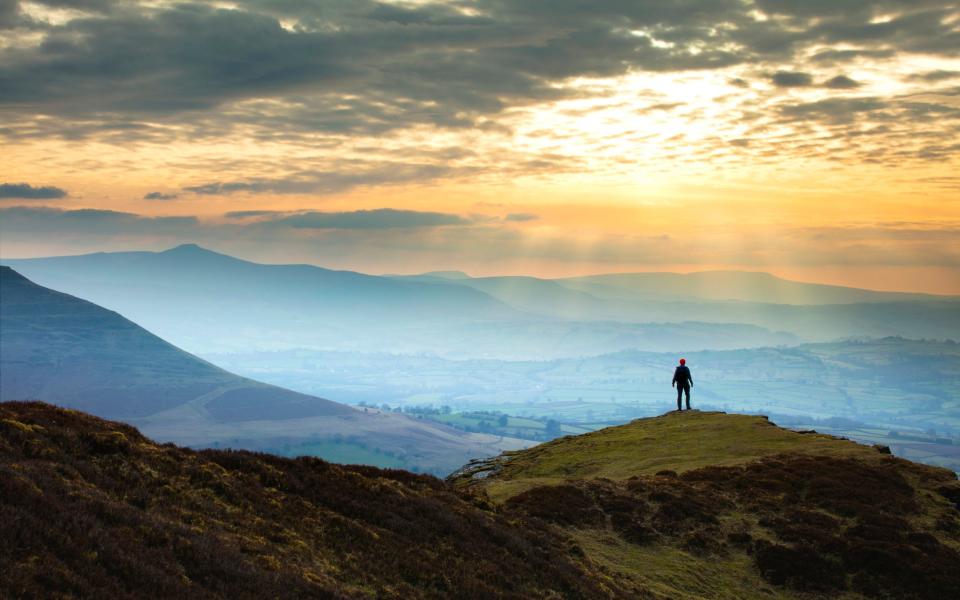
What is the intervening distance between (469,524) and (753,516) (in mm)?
19854

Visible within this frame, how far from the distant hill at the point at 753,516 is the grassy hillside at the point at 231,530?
565 cm

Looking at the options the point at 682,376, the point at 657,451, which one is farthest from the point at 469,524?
the point at 682,376

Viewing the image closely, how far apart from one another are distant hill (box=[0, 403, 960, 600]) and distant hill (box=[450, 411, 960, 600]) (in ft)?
0.34

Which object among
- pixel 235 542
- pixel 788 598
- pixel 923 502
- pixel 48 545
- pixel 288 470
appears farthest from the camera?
pixel 923 502

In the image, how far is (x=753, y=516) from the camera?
4256 cm

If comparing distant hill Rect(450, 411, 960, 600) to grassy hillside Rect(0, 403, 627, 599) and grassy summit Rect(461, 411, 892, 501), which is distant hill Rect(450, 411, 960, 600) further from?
grassy hillside Rect(0, 403, 627, 599)

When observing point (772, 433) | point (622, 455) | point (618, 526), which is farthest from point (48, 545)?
point (772, 433)

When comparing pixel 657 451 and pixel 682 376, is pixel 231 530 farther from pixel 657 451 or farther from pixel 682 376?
pixel 682 376

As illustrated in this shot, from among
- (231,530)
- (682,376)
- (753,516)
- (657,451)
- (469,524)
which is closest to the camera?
(231,530)

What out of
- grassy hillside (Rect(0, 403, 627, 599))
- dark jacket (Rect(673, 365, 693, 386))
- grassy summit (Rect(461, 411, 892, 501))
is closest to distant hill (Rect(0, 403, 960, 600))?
grassy hillside (Rect(0, 403, 627, 599))

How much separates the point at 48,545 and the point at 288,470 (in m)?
13.6

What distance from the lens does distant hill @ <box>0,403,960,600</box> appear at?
59.8 ft

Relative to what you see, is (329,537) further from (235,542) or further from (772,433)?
(772,433)

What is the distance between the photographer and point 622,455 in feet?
188
